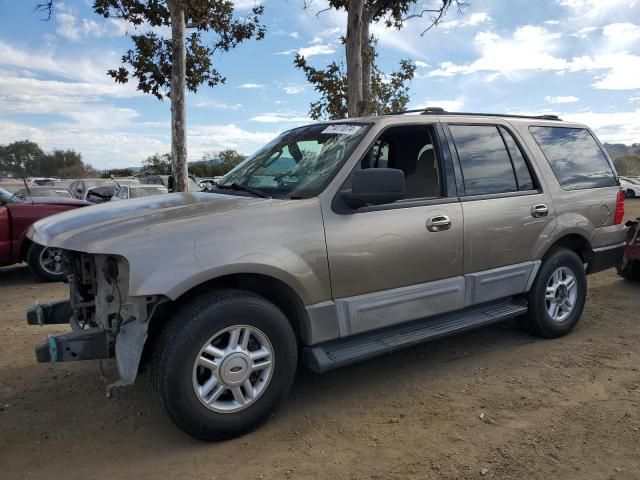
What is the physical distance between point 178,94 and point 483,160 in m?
8.92

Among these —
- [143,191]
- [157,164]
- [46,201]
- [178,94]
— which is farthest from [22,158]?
[46,201]

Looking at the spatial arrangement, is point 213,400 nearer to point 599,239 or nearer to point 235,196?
point 235,196

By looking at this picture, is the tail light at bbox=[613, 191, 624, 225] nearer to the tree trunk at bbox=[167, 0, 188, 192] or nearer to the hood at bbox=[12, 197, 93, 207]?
the hood at bbox=[12, 197, 93, 207]

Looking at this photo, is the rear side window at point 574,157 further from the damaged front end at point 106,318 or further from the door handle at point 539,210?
the damaged front end at point 106,318

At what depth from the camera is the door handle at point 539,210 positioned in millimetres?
4551

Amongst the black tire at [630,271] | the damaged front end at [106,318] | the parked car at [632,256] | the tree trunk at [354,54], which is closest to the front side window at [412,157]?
the damaged front end at [106,318]

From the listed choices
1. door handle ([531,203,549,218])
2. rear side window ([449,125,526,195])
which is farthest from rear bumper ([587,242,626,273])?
rear side window ([449,125,526,195])

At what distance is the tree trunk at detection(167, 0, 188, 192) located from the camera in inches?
448

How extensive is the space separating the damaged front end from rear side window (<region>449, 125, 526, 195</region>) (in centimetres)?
261

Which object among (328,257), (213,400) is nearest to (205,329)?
(213,400)

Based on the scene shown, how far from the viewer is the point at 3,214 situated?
7.61m

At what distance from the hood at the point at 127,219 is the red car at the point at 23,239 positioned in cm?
442

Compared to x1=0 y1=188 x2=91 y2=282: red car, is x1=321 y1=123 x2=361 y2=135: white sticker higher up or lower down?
higher up

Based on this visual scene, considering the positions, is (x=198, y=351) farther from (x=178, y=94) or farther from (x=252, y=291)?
(x=178, y=94)
